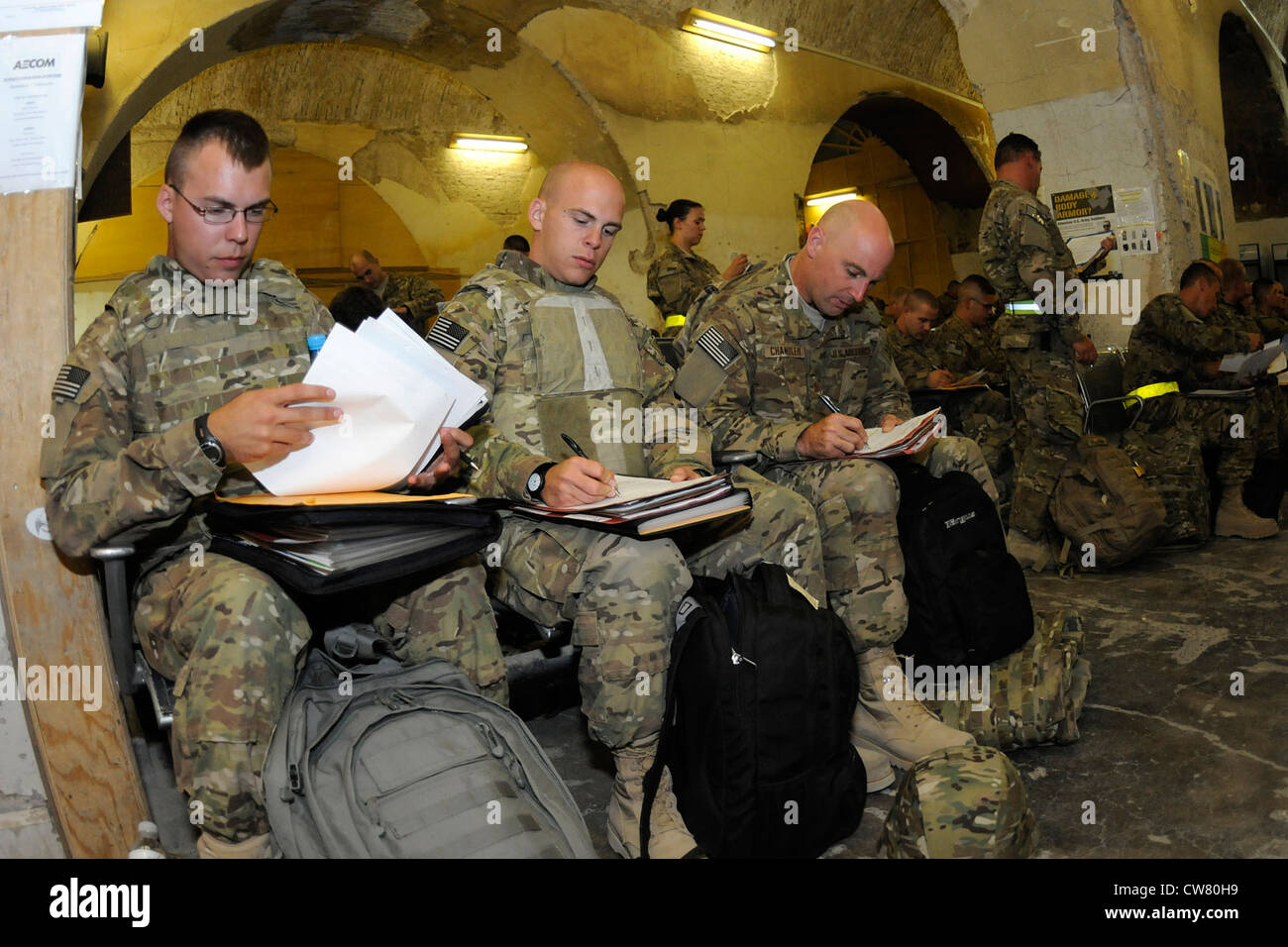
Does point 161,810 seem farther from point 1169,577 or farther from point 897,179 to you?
point 897,179

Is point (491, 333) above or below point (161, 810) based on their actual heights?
above

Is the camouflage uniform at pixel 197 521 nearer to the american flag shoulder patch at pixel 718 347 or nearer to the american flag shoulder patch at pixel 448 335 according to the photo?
the american flag shoulder patch at pixel 448 335

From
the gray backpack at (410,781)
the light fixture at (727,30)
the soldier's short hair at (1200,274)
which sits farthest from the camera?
the light fixture at (727,30)

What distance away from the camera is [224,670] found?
1.44 meters


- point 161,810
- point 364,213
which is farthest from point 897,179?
point 161,810

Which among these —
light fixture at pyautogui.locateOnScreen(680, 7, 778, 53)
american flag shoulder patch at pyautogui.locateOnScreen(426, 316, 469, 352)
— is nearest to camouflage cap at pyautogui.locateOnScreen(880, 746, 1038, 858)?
american flag shoulder patch at pyautogui.locateOnScreen(426, 316, 469, 352)

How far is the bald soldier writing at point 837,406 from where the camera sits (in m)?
2.29

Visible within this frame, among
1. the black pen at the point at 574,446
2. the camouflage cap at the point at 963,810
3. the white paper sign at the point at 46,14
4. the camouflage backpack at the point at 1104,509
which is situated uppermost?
the white paper sign at the point at 46,14

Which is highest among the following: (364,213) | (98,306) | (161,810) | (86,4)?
(364,213)

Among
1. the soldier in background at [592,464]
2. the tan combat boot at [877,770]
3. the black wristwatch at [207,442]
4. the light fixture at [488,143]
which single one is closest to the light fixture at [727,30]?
the light fixture at [488,143]

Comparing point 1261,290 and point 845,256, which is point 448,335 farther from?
point 1261,290

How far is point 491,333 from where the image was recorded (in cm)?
210

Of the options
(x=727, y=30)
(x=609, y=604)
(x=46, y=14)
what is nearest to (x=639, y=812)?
(x=609, y=604)
